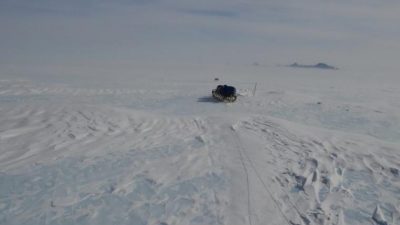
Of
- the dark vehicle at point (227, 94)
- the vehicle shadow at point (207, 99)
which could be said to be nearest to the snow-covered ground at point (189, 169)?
the dark vehicle at point (227, 94)

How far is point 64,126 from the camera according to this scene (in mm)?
15188

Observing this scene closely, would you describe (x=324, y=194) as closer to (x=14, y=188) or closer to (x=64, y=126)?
(x=14, y=188)


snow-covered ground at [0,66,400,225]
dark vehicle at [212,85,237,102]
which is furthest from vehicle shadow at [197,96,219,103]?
snow-covered ground at [0,66,400,225]

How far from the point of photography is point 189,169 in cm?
1074

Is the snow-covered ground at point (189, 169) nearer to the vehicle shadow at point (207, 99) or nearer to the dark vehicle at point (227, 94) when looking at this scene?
the dark vehicle at point (227, 94)

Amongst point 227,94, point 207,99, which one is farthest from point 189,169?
point 207,99

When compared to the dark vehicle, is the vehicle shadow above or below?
below

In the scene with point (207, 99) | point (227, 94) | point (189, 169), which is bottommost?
point (207, 99)

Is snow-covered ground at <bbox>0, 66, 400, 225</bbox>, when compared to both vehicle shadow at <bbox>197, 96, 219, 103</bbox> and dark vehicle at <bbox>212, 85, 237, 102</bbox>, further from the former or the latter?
vehicle shadow at <bbox>197, 96, 219, 103</bbox>

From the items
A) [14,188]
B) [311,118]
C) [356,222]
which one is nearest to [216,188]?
[356,222]

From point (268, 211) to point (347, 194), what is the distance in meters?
2.52

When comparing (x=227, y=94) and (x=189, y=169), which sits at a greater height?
(x=189, y=169)

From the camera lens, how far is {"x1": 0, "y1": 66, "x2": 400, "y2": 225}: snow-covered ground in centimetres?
809

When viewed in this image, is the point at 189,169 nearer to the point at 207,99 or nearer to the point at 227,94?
the point at 227,94
